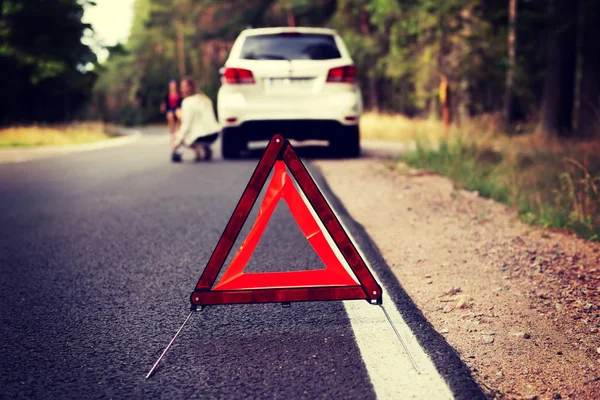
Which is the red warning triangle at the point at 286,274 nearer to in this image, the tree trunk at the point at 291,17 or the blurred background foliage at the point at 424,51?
the blurred background foliage at the point at 424,51

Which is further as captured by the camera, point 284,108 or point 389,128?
point 389,128

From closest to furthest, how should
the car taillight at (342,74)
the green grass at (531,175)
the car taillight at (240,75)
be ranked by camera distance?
the green grass at (531,175)
the car taillight at (240,75)
the car taillight at (342,74)

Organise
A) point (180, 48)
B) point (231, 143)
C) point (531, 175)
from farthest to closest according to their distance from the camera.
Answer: point (180, 48)
point (231, 143)
point (531, 175)

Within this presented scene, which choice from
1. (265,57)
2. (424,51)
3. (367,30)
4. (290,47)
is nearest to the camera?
(265,57)

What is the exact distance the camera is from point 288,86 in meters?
10.5

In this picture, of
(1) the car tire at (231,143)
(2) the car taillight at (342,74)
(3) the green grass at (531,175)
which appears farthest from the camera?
(1) the car tire at (231,143)

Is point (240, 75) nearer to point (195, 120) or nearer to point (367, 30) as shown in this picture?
point (195, 120)

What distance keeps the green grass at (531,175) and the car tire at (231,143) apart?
3004 millimetres

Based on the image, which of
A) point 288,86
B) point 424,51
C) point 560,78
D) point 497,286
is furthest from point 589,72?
point 497,286

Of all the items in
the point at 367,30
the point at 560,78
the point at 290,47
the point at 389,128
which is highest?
the point at 367,30

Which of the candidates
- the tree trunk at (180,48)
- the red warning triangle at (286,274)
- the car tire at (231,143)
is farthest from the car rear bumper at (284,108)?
the tree trunk at (180,48)

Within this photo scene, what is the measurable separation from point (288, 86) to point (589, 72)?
11.2 meters

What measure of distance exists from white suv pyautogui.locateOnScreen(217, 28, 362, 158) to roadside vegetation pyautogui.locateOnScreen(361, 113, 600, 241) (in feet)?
5.51

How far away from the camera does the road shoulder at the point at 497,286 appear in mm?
2854
